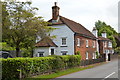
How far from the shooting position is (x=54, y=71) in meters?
20.6

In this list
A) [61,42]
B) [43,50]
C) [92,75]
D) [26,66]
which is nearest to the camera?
[26,66]

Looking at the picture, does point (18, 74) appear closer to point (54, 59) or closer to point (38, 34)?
point (54, 59)

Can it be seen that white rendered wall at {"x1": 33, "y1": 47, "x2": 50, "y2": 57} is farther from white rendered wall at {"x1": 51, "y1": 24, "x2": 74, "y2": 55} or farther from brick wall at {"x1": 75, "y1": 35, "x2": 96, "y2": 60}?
brick wall at {"x1": 75, "y1": 35, "x2": 96, "y2": 60}

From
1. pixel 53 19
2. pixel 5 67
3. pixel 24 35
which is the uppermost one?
pixel 53 19

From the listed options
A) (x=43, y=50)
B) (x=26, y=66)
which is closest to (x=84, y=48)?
(x=43, y=50)

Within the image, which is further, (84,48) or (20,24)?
(84,48)

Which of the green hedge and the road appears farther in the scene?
the road

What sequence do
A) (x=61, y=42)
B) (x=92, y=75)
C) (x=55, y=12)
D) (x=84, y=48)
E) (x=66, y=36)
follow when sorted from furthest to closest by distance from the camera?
(x=84, y=48), (x=55, y=12), (x=61, y=42), (x=66, y=36), (x=92, y=75)

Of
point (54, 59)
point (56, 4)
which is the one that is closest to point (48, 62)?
point (54, 59)

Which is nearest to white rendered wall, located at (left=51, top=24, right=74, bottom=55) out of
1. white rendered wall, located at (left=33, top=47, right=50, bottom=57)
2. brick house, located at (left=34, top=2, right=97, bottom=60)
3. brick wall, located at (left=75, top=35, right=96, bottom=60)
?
brick house, located at (left=34, top=2, right=97, bottom=60)

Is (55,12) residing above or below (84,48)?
above

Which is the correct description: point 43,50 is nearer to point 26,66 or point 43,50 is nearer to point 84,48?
point 84,48

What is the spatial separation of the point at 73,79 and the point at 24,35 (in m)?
8.72

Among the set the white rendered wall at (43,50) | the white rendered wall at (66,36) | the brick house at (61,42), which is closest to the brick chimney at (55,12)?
the brick house at (61,42)
